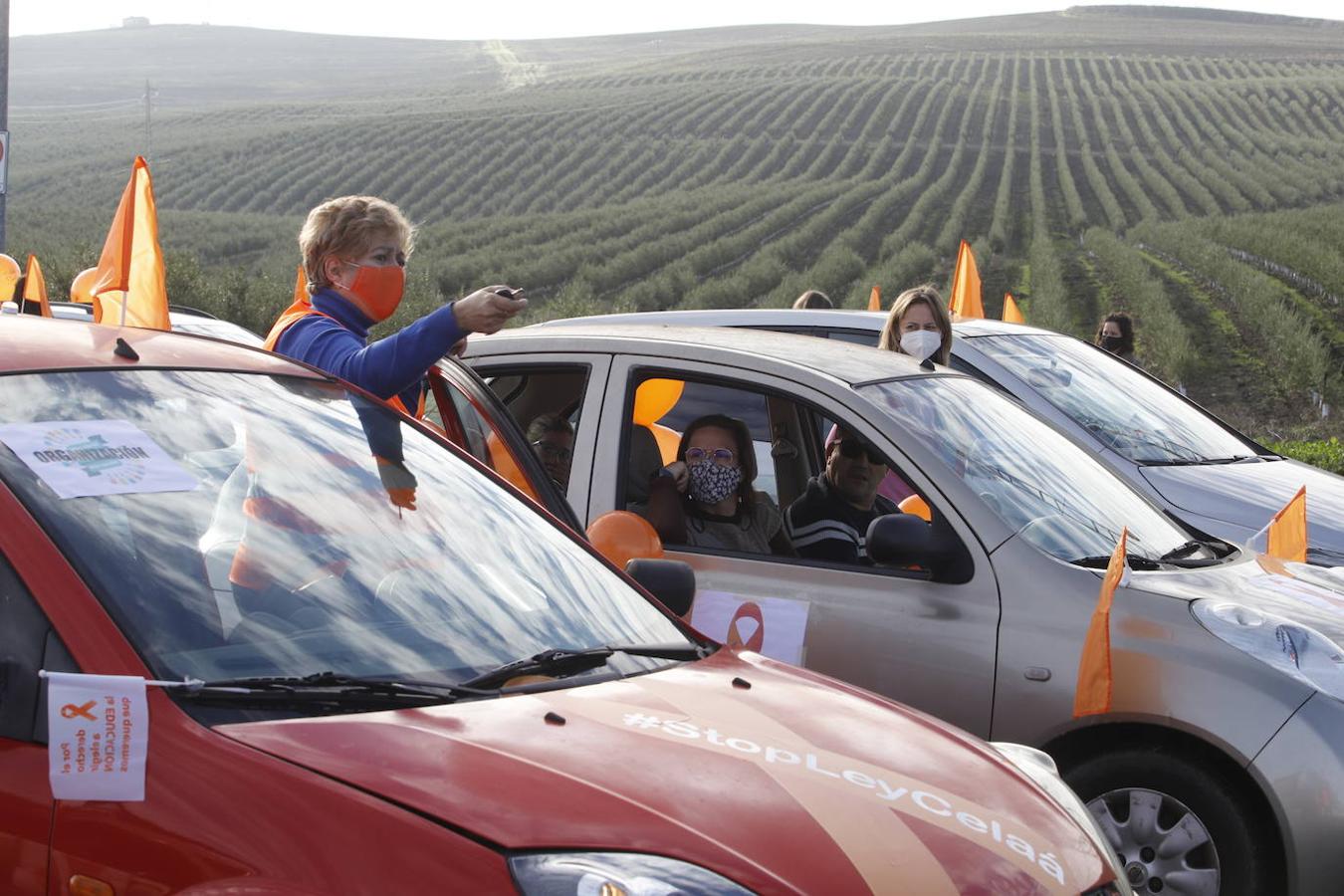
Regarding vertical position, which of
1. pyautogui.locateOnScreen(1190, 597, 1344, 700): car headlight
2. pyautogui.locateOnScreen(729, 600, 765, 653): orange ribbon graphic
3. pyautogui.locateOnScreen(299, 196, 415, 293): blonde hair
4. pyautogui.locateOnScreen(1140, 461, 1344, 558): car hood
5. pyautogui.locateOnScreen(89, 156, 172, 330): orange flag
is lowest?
pyautogui.locateOnScreen(729, 600, 765, 653): orange ribbon graphic

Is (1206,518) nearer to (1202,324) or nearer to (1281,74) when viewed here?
(1202,324)

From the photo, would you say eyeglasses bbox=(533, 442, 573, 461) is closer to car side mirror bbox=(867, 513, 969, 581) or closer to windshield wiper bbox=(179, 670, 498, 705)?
car side mirror bbox=(867, 513, 969, 581)

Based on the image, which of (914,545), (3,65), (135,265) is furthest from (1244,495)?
(3,65)

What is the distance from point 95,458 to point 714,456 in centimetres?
280

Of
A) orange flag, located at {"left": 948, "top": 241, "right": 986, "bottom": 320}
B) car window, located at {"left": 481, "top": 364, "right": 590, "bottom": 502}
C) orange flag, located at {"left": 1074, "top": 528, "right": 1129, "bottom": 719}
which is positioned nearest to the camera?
orange flag, located at {"left": 1074, "top": 528, "right": 1129, "bottom": 719}

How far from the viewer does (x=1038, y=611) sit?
14.6 feet

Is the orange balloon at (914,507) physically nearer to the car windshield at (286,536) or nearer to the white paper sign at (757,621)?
the white paper sign at (757,621)

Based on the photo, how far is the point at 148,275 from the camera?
241 inches

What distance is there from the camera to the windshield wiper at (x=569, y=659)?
2.75 meters

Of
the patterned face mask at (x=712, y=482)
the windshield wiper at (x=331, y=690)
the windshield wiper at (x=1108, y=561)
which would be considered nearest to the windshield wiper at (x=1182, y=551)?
the windshield wiper at (x=1108, y=561)

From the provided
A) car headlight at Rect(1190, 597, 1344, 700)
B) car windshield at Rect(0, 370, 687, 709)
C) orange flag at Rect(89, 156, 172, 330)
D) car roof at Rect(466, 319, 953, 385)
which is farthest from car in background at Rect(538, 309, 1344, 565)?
car windshield at Rect(0, 370, 687, 709)

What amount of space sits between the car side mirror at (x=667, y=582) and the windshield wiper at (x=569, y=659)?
0.30 metres

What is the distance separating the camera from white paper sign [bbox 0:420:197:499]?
8.63ft

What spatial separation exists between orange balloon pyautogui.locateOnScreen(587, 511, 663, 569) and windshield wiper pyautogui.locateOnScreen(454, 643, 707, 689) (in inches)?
53.4
